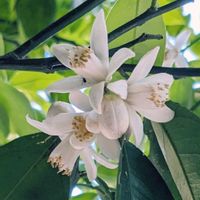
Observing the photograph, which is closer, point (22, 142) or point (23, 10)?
point (22, 142)

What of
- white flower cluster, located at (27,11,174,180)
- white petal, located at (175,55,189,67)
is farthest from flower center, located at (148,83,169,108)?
white petal, located at (175,55,189,67)

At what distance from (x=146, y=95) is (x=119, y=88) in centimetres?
4

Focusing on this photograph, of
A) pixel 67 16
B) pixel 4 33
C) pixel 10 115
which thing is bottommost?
pixel 10 115

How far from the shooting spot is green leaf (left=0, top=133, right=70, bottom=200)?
0.74 meters

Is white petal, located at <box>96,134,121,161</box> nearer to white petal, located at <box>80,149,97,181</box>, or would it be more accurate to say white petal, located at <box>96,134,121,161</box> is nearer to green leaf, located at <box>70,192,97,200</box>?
white petal, located at <box>80,149,97,181</box>

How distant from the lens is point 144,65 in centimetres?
67

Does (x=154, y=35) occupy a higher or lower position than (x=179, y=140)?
higher

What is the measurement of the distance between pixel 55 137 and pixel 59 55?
153mm

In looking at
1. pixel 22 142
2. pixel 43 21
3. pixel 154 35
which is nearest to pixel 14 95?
pixel 43 21

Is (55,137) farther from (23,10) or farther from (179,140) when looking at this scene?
(23,10)

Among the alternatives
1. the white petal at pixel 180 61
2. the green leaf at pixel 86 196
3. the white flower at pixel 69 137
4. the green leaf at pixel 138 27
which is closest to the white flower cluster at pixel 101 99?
the white flower at pixel 69 137

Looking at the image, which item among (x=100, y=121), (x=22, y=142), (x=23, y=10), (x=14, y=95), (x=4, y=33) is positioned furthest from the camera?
(x=4, y=33)

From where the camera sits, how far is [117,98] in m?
0.67

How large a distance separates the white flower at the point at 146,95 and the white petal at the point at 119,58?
19mm
